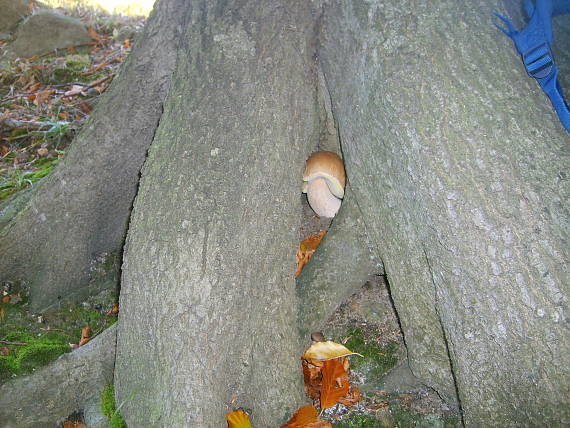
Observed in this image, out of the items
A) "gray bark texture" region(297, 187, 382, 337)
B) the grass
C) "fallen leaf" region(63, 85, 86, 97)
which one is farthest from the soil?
the grass

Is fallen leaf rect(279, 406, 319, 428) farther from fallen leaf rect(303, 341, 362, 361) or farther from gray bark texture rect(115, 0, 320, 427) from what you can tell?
fallen leaf rect(303, 341, 362, 361)

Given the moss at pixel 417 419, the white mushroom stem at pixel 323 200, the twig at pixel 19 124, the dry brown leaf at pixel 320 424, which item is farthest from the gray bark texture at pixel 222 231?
the twig at pixel 19 124

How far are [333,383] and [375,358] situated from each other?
271 mm

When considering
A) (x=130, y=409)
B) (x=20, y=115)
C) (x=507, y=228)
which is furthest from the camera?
(x=20, y=115)

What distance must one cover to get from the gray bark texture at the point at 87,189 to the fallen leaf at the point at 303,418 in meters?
1.64

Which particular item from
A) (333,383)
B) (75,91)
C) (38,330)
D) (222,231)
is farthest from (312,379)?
(75,91)

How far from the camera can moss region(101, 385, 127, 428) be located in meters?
1.97

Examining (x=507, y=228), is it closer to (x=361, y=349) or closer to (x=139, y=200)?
(x=361, y=349)

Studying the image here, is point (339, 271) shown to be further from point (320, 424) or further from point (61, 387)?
point (61, 387)

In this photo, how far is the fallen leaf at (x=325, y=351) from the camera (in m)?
2.19

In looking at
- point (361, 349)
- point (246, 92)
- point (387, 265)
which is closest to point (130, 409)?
point (361, 349)

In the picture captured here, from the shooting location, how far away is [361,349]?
7.54ft

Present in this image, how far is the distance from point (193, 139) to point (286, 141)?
0.45 metres

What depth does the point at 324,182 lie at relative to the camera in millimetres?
2863
